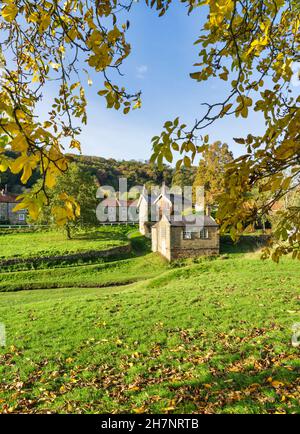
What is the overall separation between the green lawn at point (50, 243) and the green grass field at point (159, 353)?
14253mm

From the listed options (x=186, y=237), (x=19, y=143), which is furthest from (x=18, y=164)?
(x=186, y=237)

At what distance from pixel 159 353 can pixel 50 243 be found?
27.4 meters

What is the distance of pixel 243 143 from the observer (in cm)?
252

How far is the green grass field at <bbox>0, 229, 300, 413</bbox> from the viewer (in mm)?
5105

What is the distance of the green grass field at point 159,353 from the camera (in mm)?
5105

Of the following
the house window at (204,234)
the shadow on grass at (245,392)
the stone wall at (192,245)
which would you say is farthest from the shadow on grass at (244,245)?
the shadow on grass at (245,392)

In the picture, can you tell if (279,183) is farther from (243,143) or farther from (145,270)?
(145,270)

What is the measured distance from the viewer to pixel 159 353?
23.6ft

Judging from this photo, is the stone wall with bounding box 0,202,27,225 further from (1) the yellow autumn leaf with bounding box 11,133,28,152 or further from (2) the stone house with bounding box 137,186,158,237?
(1) the yellow autumn leaf with bounding box 11,133,28,152

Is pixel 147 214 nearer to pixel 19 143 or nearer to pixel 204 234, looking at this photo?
pixel 204 234

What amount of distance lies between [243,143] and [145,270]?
2417 cm

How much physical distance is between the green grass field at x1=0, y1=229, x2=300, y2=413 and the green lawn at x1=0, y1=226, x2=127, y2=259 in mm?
14253

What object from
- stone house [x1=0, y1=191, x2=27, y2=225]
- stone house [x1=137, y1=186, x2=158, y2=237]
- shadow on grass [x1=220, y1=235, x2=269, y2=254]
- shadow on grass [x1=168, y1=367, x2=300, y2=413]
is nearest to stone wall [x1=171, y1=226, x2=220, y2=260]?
shadow on grass [x1=220, y1=235, x2=269, y2=254]
